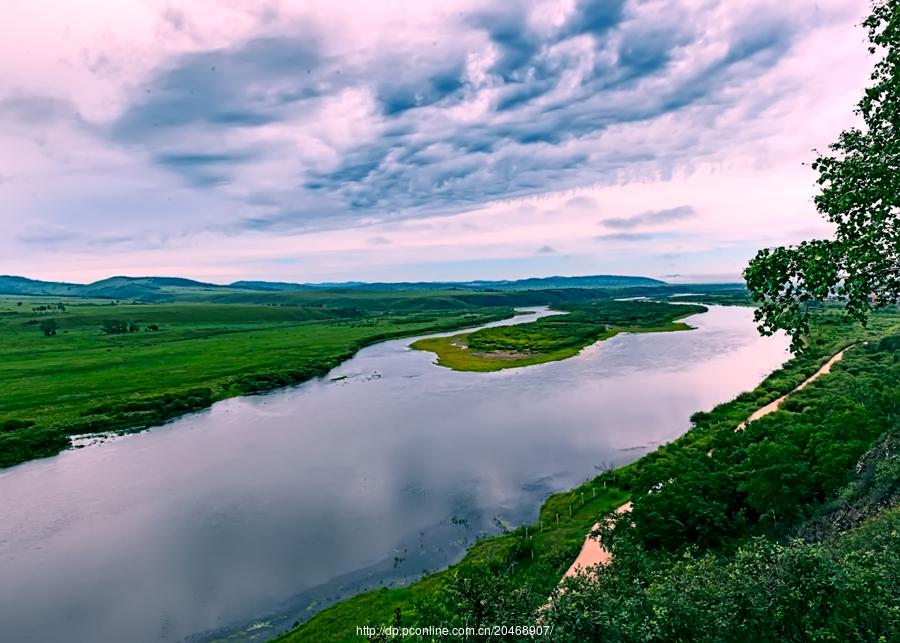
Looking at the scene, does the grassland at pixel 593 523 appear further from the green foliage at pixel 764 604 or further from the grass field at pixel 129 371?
the grass field at pixel 129 371

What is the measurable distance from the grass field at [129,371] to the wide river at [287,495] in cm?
712

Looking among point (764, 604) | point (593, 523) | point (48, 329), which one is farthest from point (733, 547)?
point (48, 329)

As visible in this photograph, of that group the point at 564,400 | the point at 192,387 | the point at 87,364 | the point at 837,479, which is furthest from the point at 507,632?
the point at 87,364

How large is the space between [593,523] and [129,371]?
9849 centimetres

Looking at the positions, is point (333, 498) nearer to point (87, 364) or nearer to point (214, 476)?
point (214, 476)

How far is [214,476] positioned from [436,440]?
22.6 m

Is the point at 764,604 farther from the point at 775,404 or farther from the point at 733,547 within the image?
the point at 775,404

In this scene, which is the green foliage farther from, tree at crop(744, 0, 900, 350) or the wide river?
the wide river

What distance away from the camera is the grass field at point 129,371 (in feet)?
218

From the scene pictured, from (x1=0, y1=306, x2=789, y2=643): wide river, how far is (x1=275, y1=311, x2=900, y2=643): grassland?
2.64 metres

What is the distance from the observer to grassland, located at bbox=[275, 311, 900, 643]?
57.7 feet

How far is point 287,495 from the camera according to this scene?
42.8 meters

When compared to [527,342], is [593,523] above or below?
below

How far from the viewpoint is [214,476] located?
48125mm
